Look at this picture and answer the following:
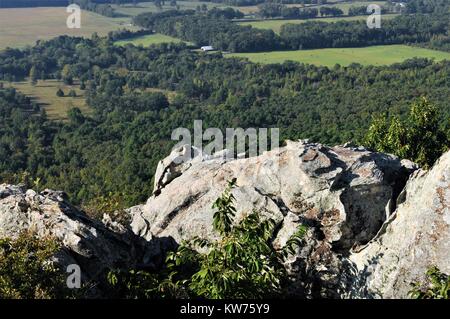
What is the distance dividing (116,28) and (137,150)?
388 feet

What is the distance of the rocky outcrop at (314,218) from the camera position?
41.5ft

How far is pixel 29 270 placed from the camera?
1123 centimetres

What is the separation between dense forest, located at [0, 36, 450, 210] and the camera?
76.7 meters

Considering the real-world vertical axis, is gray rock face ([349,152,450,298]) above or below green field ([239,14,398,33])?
below

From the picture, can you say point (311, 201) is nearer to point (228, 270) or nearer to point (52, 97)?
point (228, 270)

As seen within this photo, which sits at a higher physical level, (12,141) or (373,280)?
(373,280)

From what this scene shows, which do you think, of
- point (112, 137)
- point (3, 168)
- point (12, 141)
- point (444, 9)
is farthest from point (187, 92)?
point (444, 9)

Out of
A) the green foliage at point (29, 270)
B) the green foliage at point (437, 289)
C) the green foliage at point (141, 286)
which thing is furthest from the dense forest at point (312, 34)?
the green foliage at point (437, 289)

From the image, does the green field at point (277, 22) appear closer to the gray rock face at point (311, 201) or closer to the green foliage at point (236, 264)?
the gray rock face at point (311, 201)

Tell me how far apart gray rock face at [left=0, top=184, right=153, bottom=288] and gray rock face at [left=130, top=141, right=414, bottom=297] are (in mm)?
1548

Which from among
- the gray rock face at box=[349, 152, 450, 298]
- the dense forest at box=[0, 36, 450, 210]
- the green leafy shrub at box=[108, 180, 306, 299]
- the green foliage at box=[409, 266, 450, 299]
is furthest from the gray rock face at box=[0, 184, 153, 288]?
A: the dense forest at box=[0, 36, 450, 210]

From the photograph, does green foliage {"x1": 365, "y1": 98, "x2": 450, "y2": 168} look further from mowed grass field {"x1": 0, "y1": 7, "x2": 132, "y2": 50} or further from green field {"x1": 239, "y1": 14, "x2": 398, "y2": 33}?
green field {"x1": 239, "y1": 14, "x2": 398, "y2": 33}
